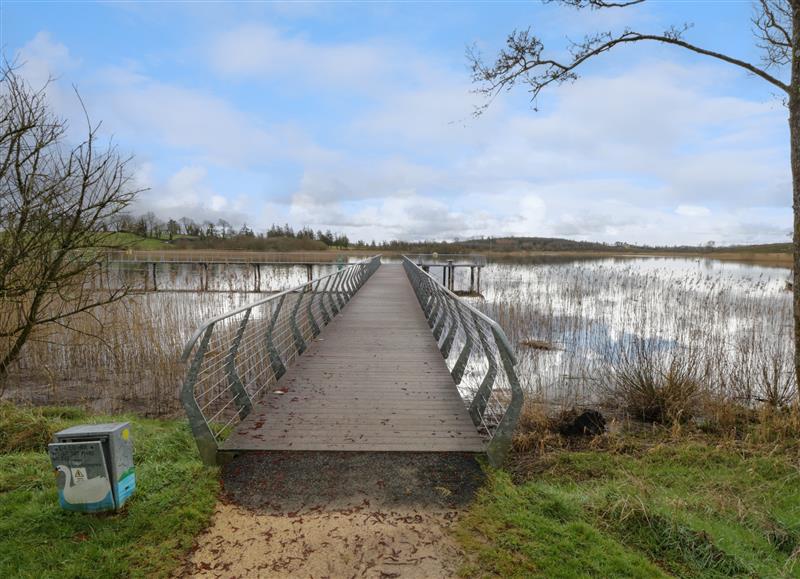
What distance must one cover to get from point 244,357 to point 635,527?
7.15 m

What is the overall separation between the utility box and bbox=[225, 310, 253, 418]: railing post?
137 centimetres

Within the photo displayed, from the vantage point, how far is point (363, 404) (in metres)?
4.76

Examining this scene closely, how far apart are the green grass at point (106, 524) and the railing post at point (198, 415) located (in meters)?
0.12

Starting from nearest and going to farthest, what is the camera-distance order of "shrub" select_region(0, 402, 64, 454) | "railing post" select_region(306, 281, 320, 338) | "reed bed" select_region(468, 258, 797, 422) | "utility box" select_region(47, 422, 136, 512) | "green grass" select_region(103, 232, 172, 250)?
"utility box" select_region(47, 422, 136, 512)
"shrub" select_region(0, 402, 64, 454)
"green grass" select_region(103, 232, 172, 250)
"reed bed" select_region(468, 258, 797, 422)
"railing post" select_region(306, 281, 320, 338)

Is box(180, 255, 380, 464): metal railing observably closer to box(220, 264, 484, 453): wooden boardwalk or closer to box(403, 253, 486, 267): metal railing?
box(220, 264, 484, 453): wooden boardwalk

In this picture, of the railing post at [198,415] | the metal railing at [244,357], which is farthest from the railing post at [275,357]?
the railing post at [198,415]

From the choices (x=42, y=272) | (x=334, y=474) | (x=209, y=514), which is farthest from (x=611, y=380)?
(x=42, y=272)

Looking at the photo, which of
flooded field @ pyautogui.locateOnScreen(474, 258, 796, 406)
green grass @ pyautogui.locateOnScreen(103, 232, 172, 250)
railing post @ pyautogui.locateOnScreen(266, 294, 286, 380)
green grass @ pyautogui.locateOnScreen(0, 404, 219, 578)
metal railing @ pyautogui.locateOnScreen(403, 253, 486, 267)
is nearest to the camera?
green grass @ pyautogui.locateOnScreen(0, 404, 219, 578)

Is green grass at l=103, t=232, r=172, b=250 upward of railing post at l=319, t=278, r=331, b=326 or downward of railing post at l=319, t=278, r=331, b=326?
upward

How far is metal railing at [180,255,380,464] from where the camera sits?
3441 millimetres

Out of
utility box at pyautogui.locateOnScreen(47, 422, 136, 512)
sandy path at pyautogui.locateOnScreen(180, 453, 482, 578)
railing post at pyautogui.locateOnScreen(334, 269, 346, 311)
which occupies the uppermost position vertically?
railing post at pyautogui.locateOnScreen(334, 269, 346, 311)

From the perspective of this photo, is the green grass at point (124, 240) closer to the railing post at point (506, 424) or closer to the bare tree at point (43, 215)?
the bare tree at point (43, 215)

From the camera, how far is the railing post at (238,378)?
4.14 m

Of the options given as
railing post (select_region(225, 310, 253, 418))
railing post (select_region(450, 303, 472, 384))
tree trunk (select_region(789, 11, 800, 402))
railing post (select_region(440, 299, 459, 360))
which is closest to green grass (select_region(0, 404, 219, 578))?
railing post (select_region(225, 310, 253, 418))
